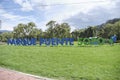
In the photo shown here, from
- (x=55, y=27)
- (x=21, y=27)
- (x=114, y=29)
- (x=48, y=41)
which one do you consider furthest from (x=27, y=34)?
(x=48, y=41)

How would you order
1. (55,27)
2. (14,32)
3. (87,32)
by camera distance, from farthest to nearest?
1. (87,32)
2. (14,32)
3. (55,27)

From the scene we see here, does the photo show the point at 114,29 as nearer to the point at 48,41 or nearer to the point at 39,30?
the point at 39,30

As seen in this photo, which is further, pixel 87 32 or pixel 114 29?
pixel 87 32

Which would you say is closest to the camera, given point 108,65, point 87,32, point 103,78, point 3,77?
point 103,78

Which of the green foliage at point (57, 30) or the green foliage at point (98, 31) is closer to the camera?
the green foliage at point (57, 30)

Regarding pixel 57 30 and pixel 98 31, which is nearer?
pixel 57 30

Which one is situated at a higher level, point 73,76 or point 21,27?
point 21,27

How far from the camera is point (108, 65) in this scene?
432 inches

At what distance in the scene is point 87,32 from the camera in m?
86.4

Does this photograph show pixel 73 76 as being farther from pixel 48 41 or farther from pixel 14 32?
pixel 14 32

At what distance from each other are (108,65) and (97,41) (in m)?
17.1

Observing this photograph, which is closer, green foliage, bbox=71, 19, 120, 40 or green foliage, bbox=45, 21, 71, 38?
green foliage, bbox=45, 21, 71, 38

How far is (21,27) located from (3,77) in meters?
58.5

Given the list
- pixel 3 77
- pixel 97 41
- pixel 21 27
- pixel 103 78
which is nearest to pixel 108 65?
pixel 103 78
